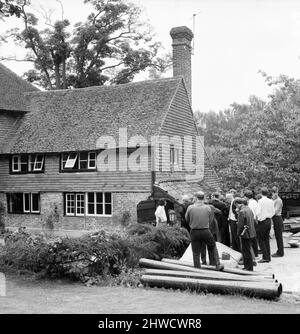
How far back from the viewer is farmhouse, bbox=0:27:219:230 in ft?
80.1

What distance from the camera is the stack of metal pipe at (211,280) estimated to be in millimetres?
9945

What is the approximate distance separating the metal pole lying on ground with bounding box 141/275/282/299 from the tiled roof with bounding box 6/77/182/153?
13.8 meters

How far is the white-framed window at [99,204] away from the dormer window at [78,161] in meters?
1.48

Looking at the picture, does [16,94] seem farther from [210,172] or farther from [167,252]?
[167,252]

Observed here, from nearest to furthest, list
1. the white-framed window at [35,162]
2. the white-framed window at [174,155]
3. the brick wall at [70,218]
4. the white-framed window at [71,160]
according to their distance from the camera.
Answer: the brick wall at [70,218]
the white-framed window at [174,155]
the white-framed window at [71,160]
the white-framed window at [35,162]

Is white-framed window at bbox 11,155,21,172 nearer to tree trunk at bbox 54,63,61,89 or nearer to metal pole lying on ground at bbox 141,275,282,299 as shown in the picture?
tree trunk at bbox 54,63,61,89

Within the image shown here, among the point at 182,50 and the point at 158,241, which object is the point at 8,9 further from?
the point at 182,50

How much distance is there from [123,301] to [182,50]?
20623 mm

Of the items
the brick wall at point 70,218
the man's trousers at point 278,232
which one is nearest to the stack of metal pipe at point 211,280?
the man's trousers at point 278,232

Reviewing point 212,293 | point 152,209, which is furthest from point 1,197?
point 212,293

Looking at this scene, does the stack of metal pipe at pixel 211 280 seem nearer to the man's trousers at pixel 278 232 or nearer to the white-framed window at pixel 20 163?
the man's trousers at pixel 278 232

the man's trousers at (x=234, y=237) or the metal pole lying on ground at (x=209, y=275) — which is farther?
the man's trousers at (x=234, y=237)

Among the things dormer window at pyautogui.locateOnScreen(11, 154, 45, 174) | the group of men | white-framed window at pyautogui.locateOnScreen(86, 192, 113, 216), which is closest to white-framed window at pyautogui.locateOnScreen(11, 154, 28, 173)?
dormer window at pyautogui.locateOnScreen(11, 154, 45, 174)

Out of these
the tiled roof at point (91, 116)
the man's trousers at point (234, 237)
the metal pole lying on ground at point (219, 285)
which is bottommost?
the metal pole lying on ground at point (219, 285)
